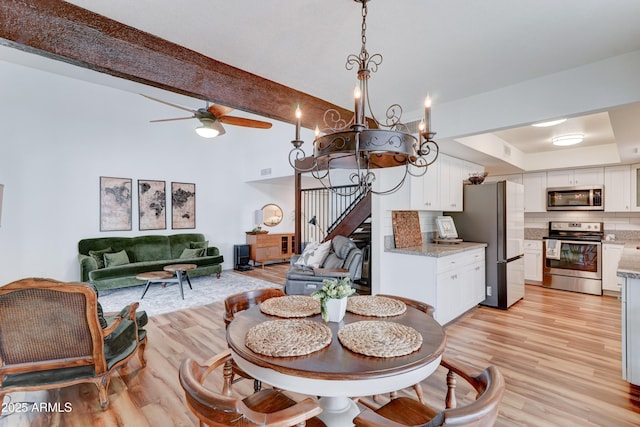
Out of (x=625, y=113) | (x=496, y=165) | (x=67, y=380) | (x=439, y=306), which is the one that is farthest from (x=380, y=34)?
(x=496, y=165)

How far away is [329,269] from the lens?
14.4 feet

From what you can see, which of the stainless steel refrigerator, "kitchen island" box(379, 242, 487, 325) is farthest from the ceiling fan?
the stainless steel refrigerator

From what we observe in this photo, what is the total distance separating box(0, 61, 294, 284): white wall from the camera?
5.01 m

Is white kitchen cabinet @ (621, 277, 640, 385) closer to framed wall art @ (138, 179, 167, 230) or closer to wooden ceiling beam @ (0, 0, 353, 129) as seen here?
wooden ceiling beam @ (0, 0, 353, 129)

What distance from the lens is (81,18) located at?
1670mm

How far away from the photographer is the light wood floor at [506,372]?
205 cm

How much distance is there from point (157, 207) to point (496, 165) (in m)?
6.90

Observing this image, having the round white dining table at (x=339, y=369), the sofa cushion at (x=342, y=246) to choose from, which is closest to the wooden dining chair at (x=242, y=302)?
the round white dining table at (x=339, y=369)

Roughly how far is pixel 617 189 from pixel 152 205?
881 centimetres

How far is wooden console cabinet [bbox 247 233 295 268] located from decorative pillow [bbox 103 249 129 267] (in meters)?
2.83

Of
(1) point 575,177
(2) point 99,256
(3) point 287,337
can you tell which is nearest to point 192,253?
(2) point 99,256

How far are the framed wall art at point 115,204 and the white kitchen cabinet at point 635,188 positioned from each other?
9.16 metres

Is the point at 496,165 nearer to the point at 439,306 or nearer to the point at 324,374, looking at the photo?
the point at 439,306

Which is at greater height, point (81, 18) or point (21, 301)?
point (81, 18)
